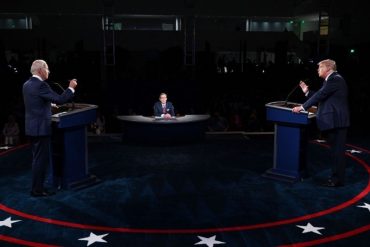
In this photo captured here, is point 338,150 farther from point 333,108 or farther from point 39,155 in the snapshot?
point 39,155

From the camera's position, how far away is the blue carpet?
13.4 ft

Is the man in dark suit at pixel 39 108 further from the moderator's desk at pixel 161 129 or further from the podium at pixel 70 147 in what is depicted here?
the moderator's desk at pixel 161 129

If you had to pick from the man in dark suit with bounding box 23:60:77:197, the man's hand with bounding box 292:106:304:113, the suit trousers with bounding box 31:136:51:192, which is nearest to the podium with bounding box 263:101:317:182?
the man's hand with bounding box 292:106:304:113

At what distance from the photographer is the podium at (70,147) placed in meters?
5.31

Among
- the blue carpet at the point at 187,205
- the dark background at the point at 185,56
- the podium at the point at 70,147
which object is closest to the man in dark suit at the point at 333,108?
the blue carpet at the point at 187,205

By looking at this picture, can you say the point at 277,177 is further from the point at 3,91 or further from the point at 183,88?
the point at 3,91

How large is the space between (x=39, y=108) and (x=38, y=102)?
0.24 ft

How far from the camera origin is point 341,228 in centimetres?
426

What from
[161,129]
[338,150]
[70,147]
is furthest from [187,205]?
[161,129]

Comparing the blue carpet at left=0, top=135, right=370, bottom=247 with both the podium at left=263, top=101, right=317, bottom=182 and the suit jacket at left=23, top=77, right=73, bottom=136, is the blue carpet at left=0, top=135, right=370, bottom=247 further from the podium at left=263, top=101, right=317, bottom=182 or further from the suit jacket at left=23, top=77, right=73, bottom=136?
the suit jacket at left=23, top=77, right=73, bottom=136

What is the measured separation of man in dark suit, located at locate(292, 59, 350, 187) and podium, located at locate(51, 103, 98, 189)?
109 inches

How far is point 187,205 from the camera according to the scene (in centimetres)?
497

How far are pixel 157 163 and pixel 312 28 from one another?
1771 cm

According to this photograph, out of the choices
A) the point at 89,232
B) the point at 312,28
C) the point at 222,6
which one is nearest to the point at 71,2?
A: the point at 222,6
